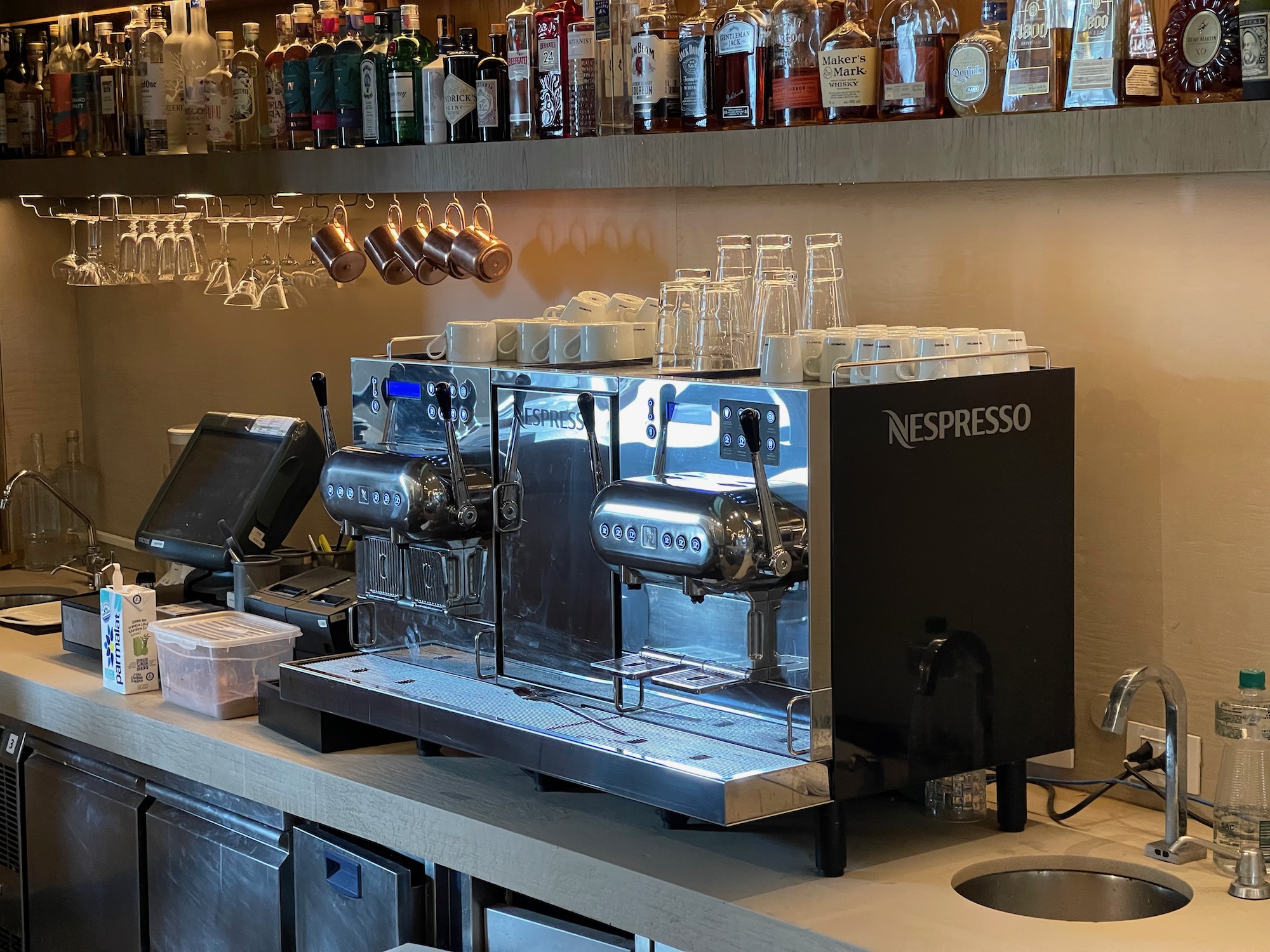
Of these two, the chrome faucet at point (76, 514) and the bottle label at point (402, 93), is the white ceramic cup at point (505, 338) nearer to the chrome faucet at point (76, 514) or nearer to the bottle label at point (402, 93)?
the bottle label at point (402, 93)

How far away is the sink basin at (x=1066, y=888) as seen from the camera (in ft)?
6.65

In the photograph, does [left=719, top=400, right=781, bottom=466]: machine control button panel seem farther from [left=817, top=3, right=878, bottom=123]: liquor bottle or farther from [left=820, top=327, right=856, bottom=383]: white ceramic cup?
[left=817, top=3, right=878, bottom=123]: liquor bottle

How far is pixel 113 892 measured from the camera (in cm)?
292

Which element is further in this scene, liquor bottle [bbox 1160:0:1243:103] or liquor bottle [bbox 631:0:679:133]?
liquor bottle [bbox 631:0:679:133]

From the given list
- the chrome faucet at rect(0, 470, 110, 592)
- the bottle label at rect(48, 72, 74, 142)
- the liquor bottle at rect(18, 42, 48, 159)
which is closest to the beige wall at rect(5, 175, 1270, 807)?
the bottle label at rect(48, 72, 74, 142)

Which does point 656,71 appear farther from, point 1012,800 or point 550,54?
point 1012,800

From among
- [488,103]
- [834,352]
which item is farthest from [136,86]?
[834,352]

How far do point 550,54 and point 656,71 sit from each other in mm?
247

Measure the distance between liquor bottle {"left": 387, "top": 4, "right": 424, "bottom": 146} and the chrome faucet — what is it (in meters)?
1.51

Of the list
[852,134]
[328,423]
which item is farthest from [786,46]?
[328,423]

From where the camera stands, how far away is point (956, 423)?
78.2 inches

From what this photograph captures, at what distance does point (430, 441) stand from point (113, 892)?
111 centimetres

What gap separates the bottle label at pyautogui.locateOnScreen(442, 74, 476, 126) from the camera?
277 centimetres

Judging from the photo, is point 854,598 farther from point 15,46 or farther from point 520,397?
point 15,46
